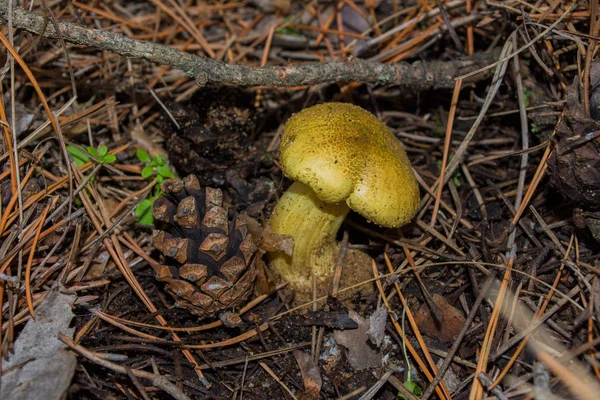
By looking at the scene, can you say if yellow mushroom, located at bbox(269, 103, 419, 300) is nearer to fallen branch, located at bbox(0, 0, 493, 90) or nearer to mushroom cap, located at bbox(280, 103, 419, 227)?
mushroom cap, located at bbox(280, 103, 419, 227)

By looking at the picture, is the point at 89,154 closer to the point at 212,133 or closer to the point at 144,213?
the point at 144,213

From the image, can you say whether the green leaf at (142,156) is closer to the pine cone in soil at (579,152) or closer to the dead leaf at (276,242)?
the dead leaf at (276,242)

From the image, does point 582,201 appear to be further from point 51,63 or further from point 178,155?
point 51,63

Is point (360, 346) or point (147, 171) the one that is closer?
point (360, 346)

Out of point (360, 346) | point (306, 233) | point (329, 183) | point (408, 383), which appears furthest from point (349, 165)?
point (408, 383)

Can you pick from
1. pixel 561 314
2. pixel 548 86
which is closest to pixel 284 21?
pixel 548 86

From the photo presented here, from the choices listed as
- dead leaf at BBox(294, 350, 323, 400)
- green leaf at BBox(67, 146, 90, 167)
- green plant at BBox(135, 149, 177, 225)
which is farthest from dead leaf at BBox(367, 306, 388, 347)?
green leaf at BBox(67, 146, 90, 167)

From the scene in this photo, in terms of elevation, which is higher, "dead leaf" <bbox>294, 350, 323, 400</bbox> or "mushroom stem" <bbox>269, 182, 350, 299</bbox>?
"mushroom stem" <bbox>269, 182, 350, 299</bbox>
